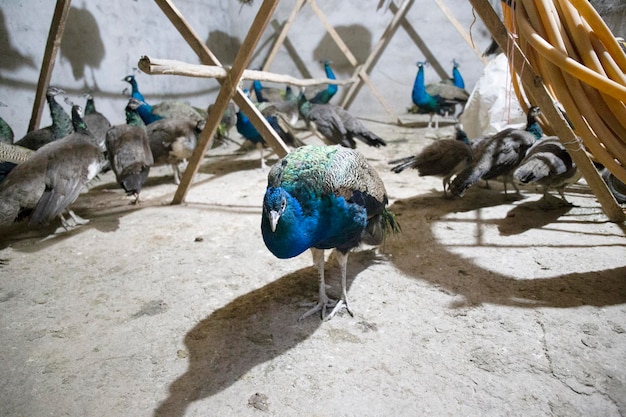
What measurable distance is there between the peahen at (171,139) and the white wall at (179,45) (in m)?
1.88

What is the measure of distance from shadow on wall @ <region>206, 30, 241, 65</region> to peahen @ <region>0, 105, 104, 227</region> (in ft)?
18.6

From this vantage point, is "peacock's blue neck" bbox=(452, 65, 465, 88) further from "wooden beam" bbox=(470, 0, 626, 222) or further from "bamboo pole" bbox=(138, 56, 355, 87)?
"wooden beam" bbox=(470, 0, 626, 222)

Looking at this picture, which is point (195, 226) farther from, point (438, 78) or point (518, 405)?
point (438, 78)

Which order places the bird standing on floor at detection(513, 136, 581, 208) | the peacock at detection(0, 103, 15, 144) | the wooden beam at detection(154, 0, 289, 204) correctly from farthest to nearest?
1. the peacock at detection(0, 103, 15, 144)
2. the wooden beam at detection(154, 0, 289, 204)
3. the bird standing on floor at detection(513, 136, 581, 208)

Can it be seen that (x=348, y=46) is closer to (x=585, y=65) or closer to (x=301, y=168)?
(x=585, y=65)

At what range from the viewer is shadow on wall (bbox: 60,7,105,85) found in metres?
5.29

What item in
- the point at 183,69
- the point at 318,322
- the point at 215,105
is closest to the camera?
the point at 318,322

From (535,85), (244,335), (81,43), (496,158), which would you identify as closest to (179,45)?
(81,43)

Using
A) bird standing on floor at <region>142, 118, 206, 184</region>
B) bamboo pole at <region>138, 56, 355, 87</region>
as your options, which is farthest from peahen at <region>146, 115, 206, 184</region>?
bamboo pole at <region>138, 56, 355, 87</region>

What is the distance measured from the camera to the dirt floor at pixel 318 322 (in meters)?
1.57

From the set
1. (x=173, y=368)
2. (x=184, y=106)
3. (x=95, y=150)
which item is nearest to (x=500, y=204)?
(x=173, y=368)

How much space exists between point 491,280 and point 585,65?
51.0 inches

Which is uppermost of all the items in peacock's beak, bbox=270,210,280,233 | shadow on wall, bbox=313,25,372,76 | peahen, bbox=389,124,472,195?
shadow on wall, bbox=313,25,372,76

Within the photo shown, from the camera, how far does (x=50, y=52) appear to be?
13.9 feet
